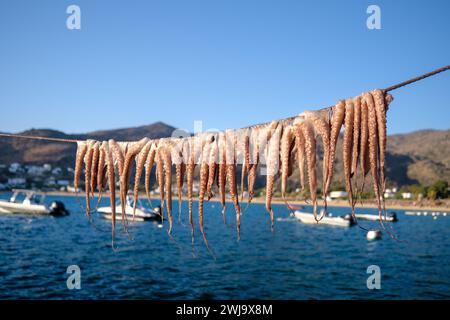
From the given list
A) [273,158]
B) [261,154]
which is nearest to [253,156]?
[261,154]

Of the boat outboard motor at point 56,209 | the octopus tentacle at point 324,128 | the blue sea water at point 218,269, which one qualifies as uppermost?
the octopus tentacle at point 324,128

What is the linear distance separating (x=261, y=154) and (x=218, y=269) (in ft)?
107

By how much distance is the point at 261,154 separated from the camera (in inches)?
199

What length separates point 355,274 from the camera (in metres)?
35.8

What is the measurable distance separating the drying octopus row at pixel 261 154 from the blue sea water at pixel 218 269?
26.3 ft

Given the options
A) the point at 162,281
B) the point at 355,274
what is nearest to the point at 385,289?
the point at 355,274

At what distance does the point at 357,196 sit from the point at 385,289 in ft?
95.7

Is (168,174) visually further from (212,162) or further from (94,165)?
(94,165)

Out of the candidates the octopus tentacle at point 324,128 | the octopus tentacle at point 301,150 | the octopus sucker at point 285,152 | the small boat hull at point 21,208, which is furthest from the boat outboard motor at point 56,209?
the octopus tentacle at point 324,128

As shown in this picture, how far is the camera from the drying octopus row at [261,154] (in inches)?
177

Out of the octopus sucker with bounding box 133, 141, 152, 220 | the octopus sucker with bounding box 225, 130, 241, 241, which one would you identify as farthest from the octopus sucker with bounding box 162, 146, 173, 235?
the octopus sucker with bounding box 225, 130, 241, 241

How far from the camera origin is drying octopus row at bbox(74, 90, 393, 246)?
4.50m

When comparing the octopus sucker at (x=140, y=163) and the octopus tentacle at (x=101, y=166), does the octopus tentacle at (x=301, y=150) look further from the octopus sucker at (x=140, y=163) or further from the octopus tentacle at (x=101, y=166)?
the octopus tentacle at (x=101, y=166)

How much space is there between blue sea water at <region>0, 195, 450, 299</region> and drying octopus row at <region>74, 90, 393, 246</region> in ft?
26.3
